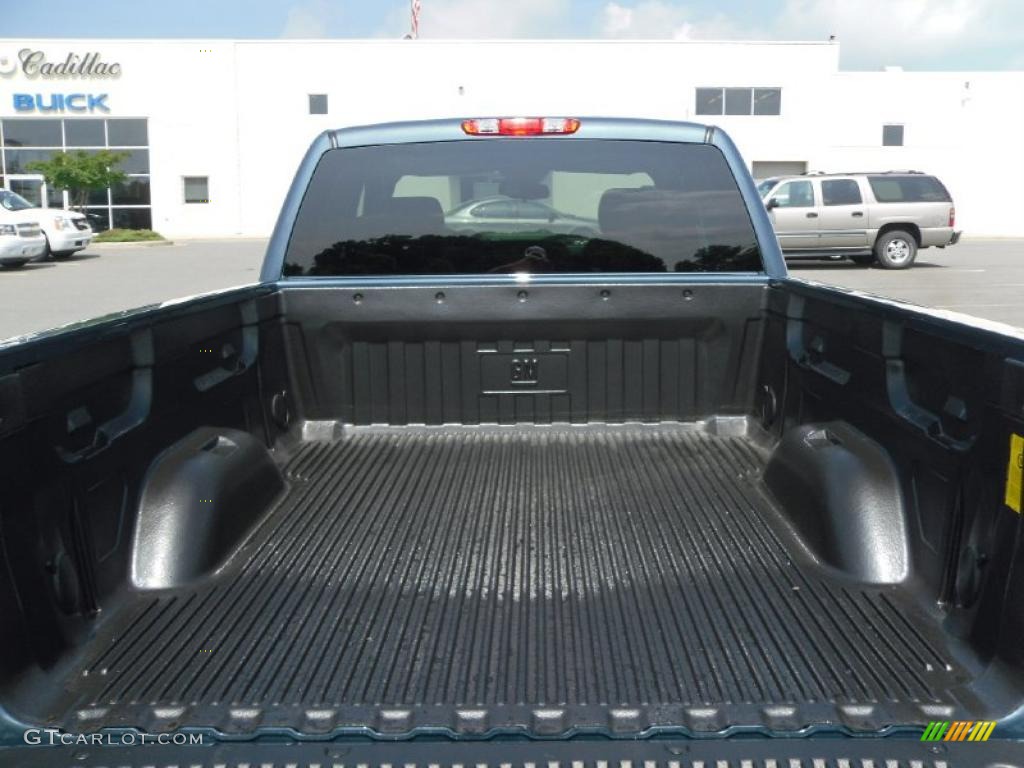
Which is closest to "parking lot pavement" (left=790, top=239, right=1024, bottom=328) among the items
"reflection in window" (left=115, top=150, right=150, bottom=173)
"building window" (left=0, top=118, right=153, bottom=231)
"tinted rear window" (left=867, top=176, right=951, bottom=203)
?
"tinted rear window" (left=867, top=176, right=951, bottom=203)

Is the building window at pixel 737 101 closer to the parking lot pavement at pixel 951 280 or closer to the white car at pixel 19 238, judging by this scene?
the parking lot pavement at pixel 951 280

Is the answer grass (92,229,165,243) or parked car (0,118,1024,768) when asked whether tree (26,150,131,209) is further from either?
parked car (0,118,1024,768)

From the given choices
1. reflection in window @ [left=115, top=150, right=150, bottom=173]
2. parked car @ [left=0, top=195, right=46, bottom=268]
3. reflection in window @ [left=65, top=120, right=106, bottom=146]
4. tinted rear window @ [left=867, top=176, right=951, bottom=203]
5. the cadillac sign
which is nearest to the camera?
tinted rear window @ [left=867, top=176, right=951, bottom=203]

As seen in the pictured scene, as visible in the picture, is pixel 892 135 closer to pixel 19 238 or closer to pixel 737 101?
pixel 737 101

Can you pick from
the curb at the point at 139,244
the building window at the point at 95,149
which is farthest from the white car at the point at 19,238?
the building window at the point at 95,149

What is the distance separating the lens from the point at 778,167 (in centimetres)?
4038

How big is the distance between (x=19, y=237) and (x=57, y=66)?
61.8ft

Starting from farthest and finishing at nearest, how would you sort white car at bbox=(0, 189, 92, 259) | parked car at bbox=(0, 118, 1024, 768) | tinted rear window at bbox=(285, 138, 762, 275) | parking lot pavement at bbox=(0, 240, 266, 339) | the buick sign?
the buick sign → white car at bbox=(0, 189, 92, 259) → parking lot pavement at bbox=(0, 240, 266, 339) → tinted rear window at bbox=(285, 138, 762, 275) → parked car at bbox=(0, 118, 1024, 768)

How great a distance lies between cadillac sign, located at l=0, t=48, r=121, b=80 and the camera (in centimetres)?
3797

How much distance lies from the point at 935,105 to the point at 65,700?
42.4 m

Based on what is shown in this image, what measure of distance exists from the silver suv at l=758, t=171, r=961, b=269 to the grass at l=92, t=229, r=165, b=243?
22983 mm

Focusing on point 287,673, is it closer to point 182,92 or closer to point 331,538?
point 331,538

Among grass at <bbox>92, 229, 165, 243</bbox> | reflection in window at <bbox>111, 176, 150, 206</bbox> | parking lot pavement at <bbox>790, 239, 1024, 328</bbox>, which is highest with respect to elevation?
reflection in window at <bbox>111, 176, 150, 206</bbox>

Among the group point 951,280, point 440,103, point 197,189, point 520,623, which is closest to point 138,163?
point 197,189
